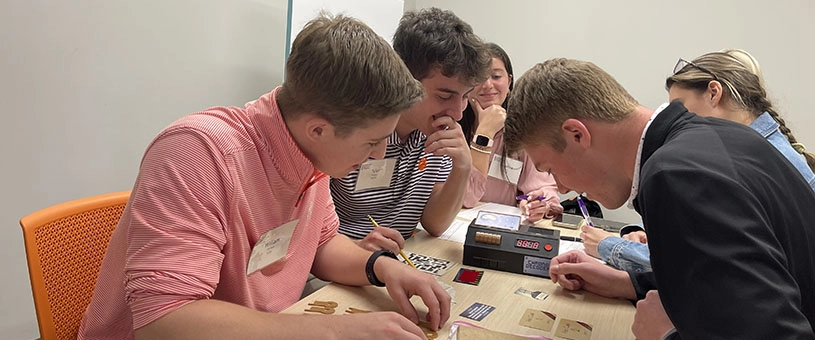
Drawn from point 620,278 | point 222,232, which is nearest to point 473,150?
point 620,278

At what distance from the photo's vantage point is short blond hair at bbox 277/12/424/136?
0.99 m

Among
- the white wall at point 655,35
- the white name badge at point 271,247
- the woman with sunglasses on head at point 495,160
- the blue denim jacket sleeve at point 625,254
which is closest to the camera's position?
the white name badge at point 271,247

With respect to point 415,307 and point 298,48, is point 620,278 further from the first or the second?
point 298,48

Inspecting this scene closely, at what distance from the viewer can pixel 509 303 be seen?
131 centimetres

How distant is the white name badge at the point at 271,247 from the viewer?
3.59 ft

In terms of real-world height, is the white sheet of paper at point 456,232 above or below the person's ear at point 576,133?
below

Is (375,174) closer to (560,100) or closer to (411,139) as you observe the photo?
(411,139)

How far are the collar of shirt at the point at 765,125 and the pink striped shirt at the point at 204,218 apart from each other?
4.89 ft

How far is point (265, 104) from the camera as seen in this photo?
3.58 ft

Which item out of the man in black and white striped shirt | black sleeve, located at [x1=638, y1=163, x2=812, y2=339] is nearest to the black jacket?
black sleeve, located at [x1=638, y1=163, x2=812, y2=339]

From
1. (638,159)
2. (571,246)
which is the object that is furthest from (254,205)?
(571,246)

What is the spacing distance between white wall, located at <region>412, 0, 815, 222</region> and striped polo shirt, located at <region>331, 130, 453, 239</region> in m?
2.38

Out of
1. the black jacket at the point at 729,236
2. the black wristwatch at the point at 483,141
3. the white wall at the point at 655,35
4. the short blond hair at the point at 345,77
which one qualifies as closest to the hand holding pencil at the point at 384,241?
the short blond hair at the point at 345,77

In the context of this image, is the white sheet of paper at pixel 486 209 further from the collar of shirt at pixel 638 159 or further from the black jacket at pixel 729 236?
the black jacket at pixel 729 236
